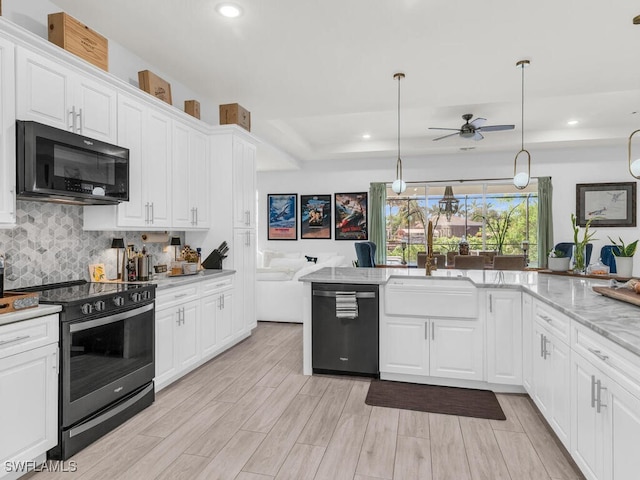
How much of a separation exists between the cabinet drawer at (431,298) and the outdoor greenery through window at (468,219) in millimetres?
4355

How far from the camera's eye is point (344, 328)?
11.2ft

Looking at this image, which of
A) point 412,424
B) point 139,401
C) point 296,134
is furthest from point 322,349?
point 296,134

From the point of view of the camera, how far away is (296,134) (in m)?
6.64

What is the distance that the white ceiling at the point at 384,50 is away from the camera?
2.74 m

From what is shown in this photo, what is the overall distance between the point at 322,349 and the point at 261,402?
76 cm

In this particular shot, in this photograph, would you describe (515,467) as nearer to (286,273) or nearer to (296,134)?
(286,273)

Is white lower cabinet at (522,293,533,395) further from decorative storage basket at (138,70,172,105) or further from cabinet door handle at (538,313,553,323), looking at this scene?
decorative storage basket at (138,70,172,105)

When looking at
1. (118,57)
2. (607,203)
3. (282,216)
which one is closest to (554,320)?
(118,57)

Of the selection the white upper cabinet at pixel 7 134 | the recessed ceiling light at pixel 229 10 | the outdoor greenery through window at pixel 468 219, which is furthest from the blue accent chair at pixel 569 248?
the white upper cabinet at pixel 7 134

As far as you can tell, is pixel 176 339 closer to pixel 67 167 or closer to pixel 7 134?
pixel 67 167

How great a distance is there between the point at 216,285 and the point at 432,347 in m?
2.17

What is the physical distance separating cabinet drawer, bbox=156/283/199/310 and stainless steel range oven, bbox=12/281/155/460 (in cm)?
16

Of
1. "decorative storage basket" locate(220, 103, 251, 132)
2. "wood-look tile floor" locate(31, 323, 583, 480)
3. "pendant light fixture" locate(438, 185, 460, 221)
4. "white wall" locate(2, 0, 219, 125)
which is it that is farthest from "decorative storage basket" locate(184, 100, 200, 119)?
"pendant light fixture" locate(438, 185, 460, 221)

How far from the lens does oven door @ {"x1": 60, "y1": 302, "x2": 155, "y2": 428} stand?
2.21 m
